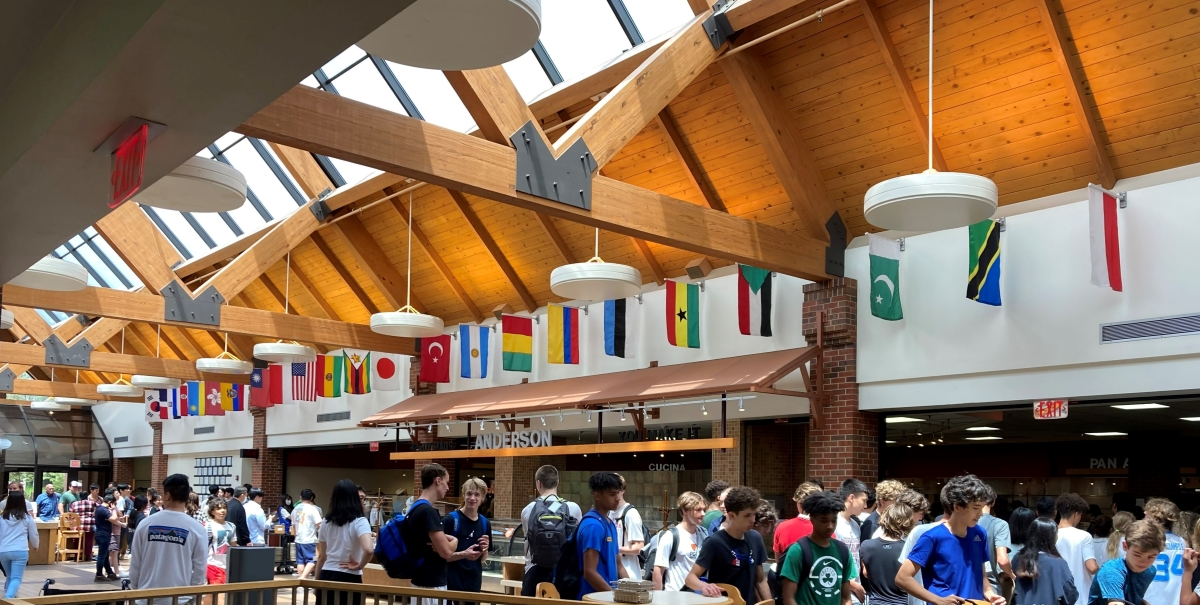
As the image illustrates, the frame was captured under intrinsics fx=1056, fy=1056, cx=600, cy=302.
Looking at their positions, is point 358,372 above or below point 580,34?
below

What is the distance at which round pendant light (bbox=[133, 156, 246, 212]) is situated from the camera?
263 inches

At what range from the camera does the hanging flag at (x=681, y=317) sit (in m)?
13.0

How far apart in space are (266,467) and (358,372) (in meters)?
5.97

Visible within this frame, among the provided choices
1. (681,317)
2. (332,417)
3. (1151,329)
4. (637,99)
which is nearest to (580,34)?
(637,99)

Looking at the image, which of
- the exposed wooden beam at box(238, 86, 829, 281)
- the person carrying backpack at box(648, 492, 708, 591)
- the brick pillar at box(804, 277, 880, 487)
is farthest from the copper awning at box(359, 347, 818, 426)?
the person carrying backpack at box(648, 492, 708, 591)

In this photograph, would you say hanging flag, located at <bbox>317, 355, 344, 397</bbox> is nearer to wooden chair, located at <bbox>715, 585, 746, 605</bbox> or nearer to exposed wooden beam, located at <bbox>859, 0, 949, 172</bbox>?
exposed wooden beam, located at <bbox>859, 0, 949, 172</bbox>

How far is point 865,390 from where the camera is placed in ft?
38.1

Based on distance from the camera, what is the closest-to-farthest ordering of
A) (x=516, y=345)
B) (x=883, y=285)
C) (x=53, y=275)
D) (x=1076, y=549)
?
1. (x=1076, y=549)
2. (x=53, y=275)
3. (x=883, y=285)
4. (x=516, y=345)

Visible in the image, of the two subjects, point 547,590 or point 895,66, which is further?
point 895,66

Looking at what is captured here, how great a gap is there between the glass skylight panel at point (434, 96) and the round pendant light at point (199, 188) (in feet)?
21.0

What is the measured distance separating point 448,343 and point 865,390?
24.8 ft

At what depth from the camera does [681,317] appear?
42.8 feet

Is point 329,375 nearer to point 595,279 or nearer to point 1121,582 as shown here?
point 595,279

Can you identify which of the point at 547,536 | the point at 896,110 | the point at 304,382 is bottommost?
the point at 547,536
